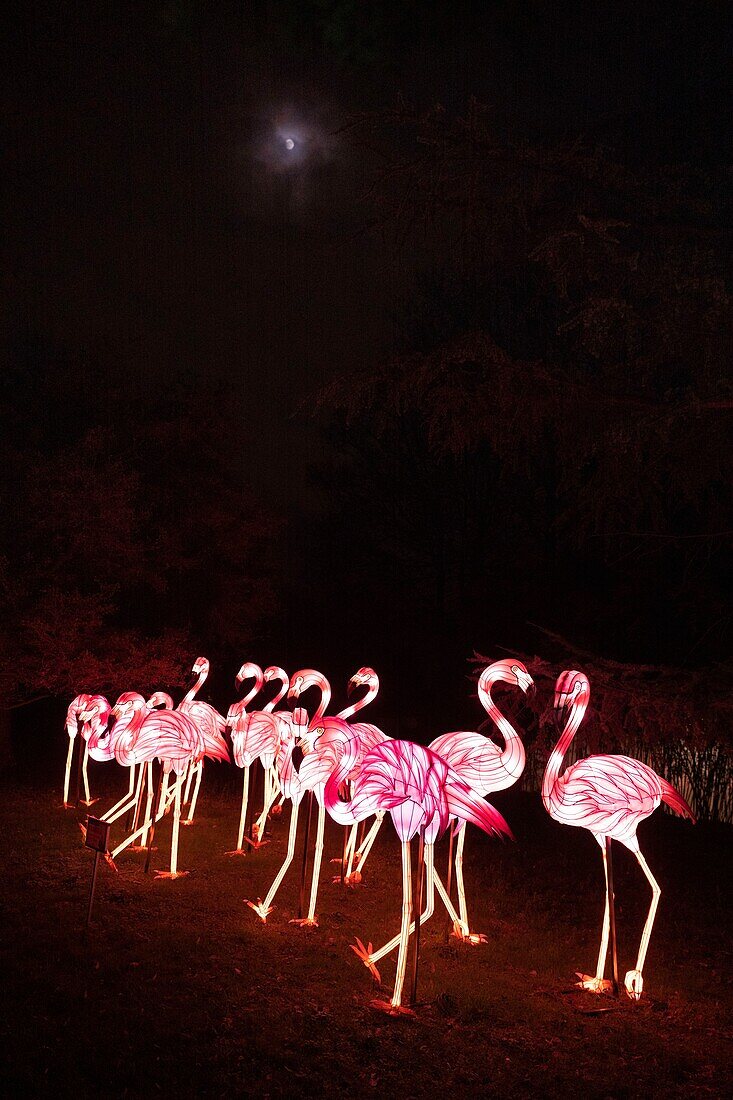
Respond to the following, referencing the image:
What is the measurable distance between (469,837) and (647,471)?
19.2 feet

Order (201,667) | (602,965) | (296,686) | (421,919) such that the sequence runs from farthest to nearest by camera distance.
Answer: (201,667)
(296,686)
(421,919)
(602,965)

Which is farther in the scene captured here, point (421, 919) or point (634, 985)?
point (421, 919)

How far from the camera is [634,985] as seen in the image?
6.06 m

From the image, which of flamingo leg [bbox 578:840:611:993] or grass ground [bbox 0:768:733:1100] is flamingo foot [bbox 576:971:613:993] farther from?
grass ground [bbox 0:768:733:1100]

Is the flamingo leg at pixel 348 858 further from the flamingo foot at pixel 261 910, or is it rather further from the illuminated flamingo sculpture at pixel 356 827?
the flamingo foot at pixel 261 910

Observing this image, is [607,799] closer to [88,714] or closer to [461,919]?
[461,919]

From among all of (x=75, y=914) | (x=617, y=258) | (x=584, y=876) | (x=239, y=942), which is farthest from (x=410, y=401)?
(x=584, y=876)

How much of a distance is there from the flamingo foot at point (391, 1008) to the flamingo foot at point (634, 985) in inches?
61.8

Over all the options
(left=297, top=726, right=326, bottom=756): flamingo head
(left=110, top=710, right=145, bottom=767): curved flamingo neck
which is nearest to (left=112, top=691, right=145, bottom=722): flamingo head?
(left=110, top=710, right=145, bottom=767): curved flamingo neck

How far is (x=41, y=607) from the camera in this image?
13.2 metres

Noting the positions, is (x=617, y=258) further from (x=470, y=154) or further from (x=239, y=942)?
(x=239, y=942)

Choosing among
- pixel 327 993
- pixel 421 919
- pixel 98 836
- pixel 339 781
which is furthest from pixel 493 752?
pixel 98 836

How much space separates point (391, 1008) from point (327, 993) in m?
0.51

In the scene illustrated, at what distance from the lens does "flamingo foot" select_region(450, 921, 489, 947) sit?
7.07 metres
